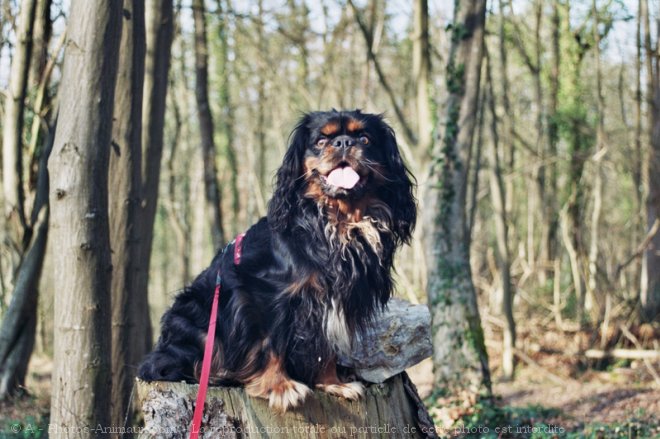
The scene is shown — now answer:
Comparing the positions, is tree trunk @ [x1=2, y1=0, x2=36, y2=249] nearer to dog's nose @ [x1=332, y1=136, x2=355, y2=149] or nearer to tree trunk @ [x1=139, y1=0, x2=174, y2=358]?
tree trunk @ [x1=139, y1=0, x2=174, y2=358]

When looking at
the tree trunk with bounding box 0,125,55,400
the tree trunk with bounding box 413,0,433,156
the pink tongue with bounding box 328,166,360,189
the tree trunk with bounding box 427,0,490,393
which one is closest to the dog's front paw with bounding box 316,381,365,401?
the pink tongue with bounding box 328,166,360,189

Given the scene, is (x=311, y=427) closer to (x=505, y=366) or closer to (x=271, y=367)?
(x=271, y=367)

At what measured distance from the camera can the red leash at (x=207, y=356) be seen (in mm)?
3559

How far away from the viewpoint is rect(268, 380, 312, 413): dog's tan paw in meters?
3.79

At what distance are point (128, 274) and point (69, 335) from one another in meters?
1.37

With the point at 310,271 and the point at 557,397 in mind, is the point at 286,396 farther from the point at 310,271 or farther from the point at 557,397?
the point at 557,397

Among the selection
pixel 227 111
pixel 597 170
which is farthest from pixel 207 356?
pixel 227 111

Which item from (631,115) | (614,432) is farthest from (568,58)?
(614,432)

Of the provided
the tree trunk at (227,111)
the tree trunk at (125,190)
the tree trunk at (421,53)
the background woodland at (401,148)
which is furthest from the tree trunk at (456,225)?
the tree trunk at (227,111)

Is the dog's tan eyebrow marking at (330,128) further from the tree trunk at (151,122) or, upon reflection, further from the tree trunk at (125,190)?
the tree trunk at (151,122)

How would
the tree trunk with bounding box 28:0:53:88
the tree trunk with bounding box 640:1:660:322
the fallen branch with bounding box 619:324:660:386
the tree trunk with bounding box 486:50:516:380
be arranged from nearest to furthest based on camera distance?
the tree trunk with bounding box 28:0:53:88, the fallen branch with bounding box 619:324:660:386, the tree trunk with bounding box 640:1:660:322, the tree trunk with bounding box 486:50:516:380

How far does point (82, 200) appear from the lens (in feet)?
13.6

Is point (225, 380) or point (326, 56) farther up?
point (326, 56)

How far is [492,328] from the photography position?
13617mm
